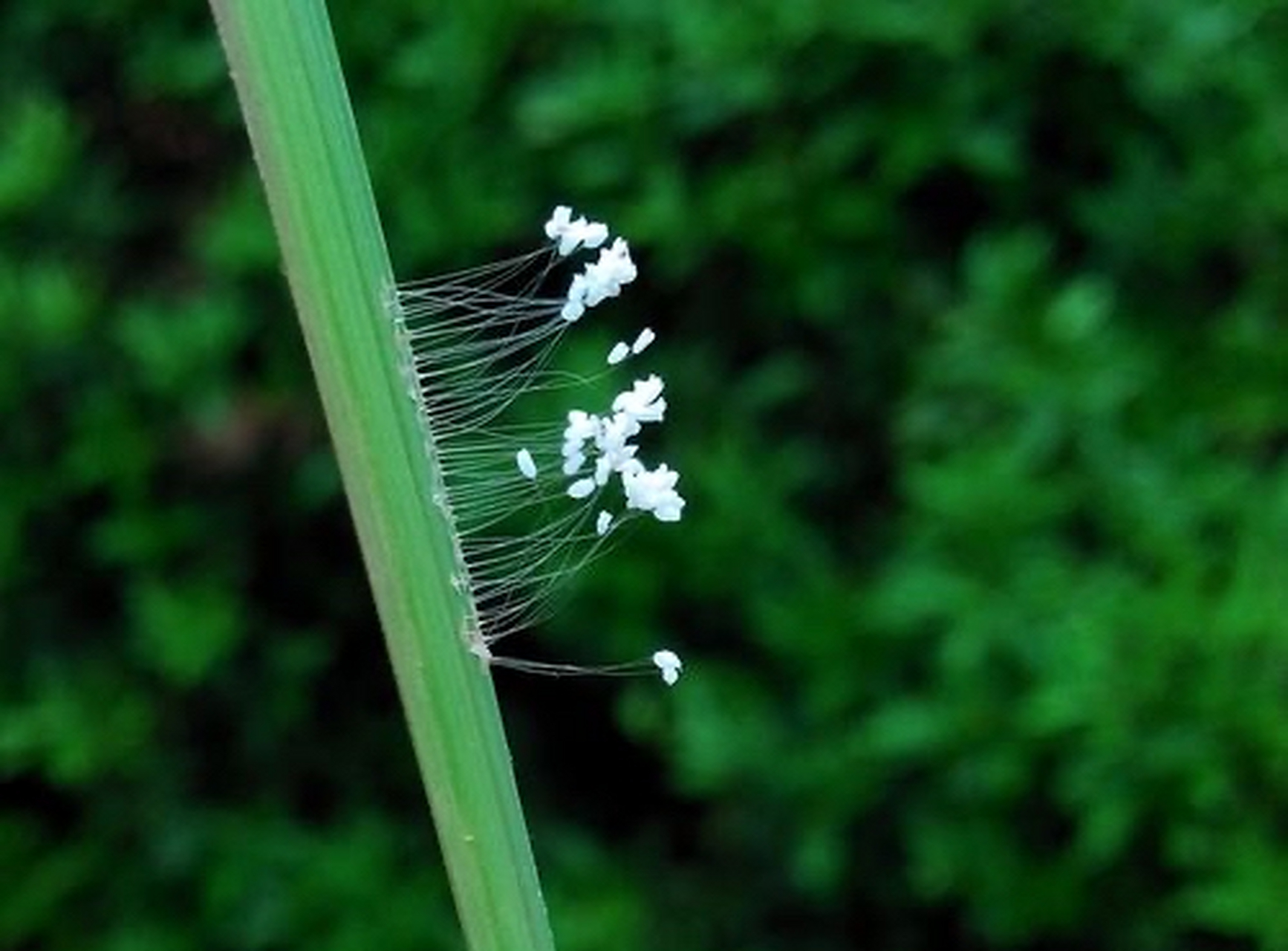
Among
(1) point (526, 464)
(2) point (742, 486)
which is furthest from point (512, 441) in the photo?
(2) point (742, 486)

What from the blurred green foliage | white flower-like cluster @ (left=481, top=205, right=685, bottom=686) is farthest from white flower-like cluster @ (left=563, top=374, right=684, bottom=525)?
the blurred green foliage

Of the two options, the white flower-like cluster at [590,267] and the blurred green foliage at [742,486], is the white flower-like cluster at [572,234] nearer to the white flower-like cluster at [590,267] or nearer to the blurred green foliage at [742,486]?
the white flower-like cluster at [590,267]

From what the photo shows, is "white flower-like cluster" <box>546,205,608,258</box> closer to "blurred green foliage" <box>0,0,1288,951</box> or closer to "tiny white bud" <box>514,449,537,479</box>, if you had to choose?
"tiny white bud" <box>514,449,537,479</box>

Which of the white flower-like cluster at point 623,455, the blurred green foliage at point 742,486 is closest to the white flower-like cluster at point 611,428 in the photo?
the white flower-like cluster at point 623,455

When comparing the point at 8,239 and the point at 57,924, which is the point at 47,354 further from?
the point at 57,924

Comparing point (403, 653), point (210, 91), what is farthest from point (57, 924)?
point (403, 653)

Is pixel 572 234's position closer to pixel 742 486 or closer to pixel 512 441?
pixel 512 441
